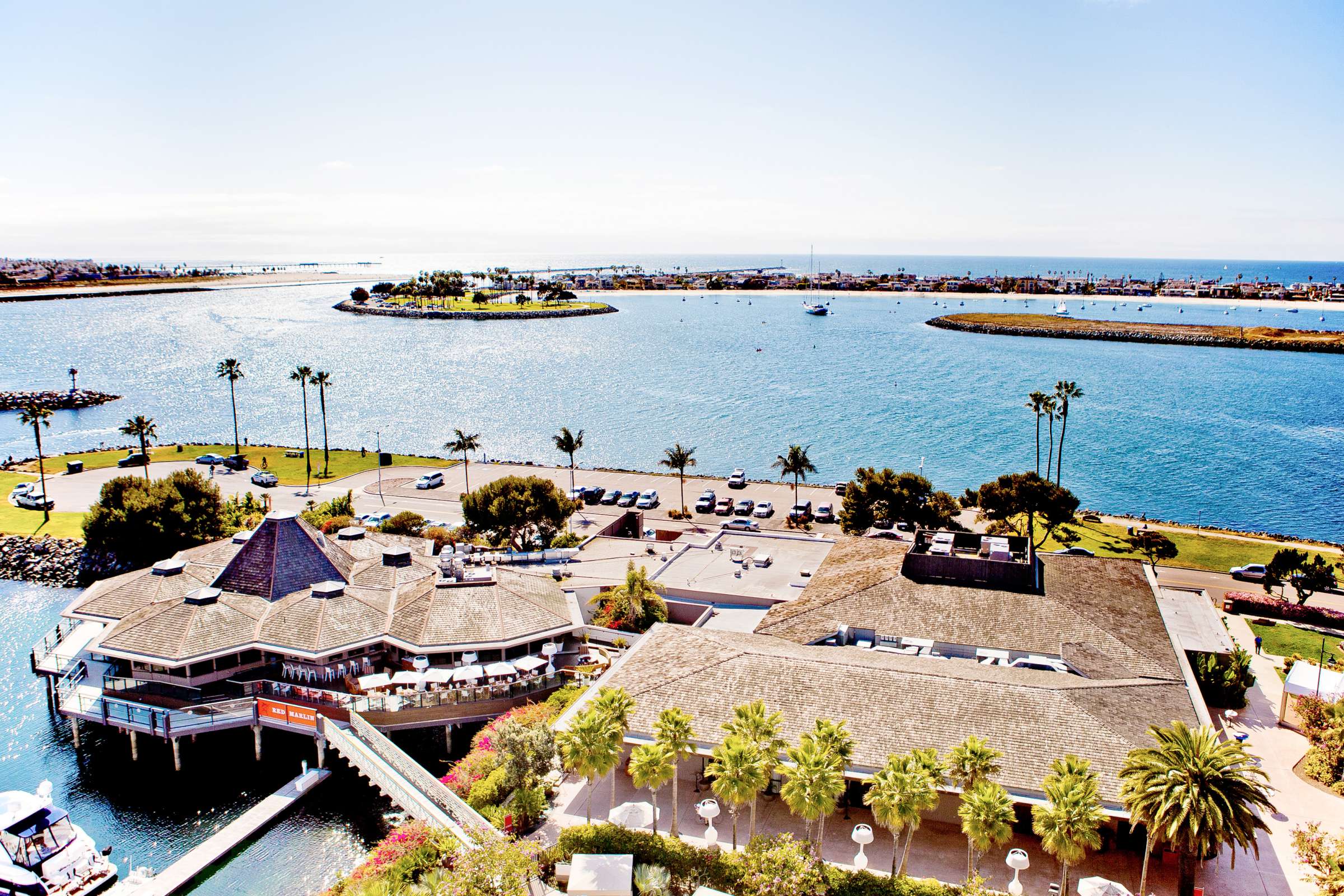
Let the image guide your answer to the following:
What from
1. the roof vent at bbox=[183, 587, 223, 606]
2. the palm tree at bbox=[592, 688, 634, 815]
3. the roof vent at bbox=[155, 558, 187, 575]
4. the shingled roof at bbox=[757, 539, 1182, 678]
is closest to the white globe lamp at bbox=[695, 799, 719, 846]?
the palm tree at bbox=[592, 688, 634, 815]

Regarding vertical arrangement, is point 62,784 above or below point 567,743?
below

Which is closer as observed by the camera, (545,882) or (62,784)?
(545,882)

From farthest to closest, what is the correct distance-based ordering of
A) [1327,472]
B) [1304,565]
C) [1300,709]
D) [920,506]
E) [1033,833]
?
[1327,472] < [920,506] < [1304,565] < [1300,709] < [1033,833]

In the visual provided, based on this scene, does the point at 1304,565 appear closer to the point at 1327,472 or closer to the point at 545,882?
the point at 545,882

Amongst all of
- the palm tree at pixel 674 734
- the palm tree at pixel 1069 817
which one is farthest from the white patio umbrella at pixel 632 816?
the palm tree at pixel 1069 817

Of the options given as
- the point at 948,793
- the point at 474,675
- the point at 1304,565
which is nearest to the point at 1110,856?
the point at 948,793

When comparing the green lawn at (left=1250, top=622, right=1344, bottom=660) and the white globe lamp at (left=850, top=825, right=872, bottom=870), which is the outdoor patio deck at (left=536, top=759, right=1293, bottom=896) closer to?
the white globe lamp at (left=850, top=825, right=872, bottom=870)
